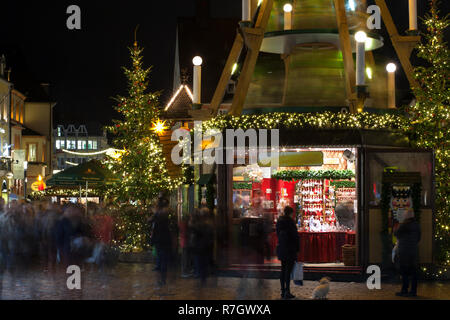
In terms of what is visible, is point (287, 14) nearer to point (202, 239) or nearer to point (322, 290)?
point (202, 239)

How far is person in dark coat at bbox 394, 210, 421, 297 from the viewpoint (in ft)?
49.8

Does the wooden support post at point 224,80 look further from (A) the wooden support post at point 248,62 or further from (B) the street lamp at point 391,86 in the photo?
(B) the street lamp at point 391,86

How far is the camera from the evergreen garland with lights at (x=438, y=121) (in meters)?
18.9

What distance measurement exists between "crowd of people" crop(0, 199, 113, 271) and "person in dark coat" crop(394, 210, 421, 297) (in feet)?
21.8

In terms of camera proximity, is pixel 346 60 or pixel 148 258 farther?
pixel 148 258

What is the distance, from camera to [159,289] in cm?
1588

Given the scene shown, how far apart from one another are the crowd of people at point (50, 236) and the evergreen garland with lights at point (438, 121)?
8.36 metres

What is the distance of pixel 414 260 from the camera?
15289 mm

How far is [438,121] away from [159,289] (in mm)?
8238

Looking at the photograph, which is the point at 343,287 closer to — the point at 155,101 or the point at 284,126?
the point at 284,126

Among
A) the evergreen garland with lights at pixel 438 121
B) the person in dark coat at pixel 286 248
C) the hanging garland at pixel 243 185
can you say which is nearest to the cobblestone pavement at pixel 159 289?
the person in dark coat at pixel 286 248

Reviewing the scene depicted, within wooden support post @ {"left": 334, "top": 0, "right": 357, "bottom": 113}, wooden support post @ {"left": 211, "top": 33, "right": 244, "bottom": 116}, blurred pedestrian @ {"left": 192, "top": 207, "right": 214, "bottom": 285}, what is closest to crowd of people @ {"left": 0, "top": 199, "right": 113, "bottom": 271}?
blurred pedestrian @ {"left": 192, "top": 207, "right": 214, "bottom": 285}

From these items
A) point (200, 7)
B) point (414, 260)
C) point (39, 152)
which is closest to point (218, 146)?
point (414, 260)
